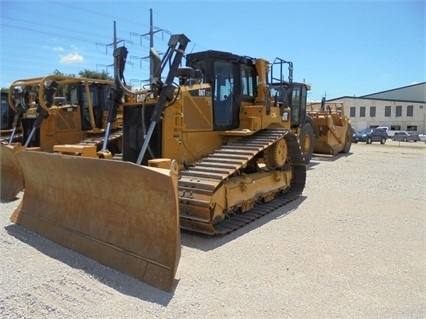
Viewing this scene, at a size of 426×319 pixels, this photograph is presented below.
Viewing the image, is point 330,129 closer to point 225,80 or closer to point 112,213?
point 225,80

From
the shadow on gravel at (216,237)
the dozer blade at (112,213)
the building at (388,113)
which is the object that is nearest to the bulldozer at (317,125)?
the shadow on gravel at (216,237)

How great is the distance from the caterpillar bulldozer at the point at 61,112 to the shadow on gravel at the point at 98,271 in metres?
4.61

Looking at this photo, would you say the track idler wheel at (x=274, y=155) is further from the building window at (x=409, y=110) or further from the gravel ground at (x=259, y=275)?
the building window at (x=409, y=110)

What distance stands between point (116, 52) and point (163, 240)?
3.76 meters

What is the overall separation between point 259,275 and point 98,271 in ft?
5.57

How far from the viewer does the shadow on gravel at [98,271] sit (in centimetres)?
354

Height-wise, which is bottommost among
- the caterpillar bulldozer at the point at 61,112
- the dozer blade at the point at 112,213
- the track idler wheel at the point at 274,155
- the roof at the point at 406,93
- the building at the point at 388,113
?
the dozer blade at the point at 112,213

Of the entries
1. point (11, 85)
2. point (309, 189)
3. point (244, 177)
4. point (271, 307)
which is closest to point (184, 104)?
point (244, 177)

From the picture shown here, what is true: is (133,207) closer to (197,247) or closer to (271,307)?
(197,247)

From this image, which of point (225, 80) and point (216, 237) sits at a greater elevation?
point (225, 80)

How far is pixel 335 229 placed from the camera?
18.5 feet

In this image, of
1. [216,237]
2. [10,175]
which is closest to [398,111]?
[10,175]

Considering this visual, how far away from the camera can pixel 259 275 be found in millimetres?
3980

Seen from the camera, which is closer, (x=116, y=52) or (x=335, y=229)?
(x=335, y=229)
